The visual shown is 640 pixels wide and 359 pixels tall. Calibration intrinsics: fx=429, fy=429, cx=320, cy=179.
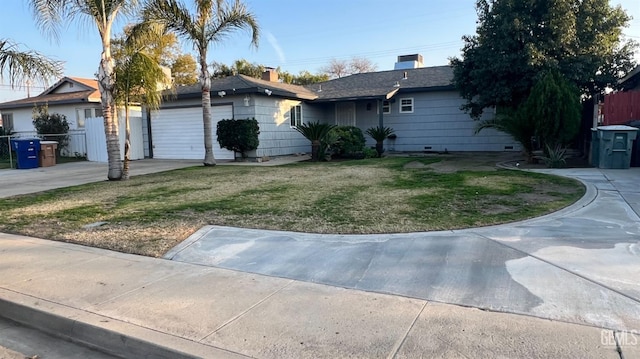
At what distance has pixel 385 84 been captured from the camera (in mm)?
20922

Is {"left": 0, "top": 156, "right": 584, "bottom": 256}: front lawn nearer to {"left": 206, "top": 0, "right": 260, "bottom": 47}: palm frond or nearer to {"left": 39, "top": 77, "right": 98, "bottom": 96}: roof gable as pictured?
{"left": 206, "top": 0, "right": 260, "bottom": 47}: palm frond

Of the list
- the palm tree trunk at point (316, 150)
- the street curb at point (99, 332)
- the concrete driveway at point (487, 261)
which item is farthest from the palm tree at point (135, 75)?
the street curb at point (99, 332)

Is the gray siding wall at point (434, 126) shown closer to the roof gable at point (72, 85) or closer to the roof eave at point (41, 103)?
the roof eave at point (41, 103)

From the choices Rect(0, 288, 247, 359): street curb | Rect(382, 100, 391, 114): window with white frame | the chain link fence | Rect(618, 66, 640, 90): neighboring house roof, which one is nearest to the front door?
Rect(382, 100, 391, 114): window with white frame

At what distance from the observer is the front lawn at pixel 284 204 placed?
608cm

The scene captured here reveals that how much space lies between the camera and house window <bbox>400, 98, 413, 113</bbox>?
20562mm

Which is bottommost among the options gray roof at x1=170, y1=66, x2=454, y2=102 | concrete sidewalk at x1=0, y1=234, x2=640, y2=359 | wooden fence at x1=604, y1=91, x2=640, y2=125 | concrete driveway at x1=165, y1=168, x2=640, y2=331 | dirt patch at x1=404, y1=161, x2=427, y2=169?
concrete sidewalk at x1=0, y1=234, x2=640, y2=359

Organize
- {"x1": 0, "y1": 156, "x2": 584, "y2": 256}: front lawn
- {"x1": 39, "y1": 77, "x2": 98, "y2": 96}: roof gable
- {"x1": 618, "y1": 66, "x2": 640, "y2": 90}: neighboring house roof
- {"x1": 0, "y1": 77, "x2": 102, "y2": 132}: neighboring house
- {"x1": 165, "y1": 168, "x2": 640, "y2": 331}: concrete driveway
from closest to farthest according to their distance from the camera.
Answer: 1. {"x1": 165, "y1": 168, "x2": 640, "y2": 331}: concrete driveway
2. {"x1": 0, "y1": 156, "x2": 584, "y2": 256}: front lawn
3. {"x1": 618, "y1": 66, "x2": 640, "y2": 90}: neighboring house roof
4. {"x1": 0, "y1": 77, "x2": 102, "y2": 132}: neighboring house
5. {"x1": 39, "y1": 77, "x2": 98, "y2": 96}: roof gable

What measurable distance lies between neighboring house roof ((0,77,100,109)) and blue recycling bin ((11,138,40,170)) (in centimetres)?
405

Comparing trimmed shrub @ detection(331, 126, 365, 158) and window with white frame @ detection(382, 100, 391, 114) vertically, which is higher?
window with white frame @ detection(382, 100, 391, 114)

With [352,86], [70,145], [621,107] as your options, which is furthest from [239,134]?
[621,107]

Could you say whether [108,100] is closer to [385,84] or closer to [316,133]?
[316,133]

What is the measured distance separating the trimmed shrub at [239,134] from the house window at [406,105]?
7.61m

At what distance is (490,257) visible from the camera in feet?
14.9
